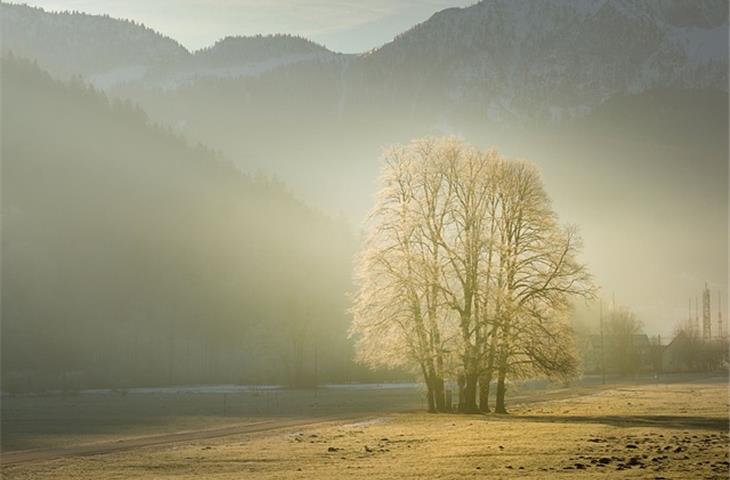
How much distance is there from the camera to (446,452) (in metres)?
43.4

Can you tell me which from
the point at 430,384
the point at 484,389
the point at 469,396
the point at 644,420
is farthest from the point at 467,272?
the point at 644,420

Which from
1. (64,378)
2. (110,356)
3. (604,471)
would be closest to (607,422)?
(604,471)

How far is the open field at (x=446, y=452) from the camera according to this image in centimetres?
3666

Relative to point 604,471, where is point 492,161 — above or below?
above

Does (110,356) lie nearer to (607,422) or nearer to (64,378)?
(64,378)

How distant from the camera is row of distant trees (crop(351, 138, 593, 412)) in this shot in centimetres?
6631

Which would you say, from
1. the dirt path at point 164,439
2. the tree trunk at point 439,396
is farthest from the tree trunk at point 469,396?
the dirt path at point 164,439

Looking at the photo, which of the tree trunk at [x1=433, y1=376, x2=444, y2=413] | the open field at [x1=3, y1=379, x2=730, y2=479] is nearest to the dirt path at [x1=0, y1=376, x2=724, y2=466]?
the open field at [x1=3, y1=379, x2=730, y2=479]

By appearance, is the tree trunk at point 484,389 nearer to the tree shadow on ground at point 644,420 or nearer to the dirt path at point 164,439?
the tree shadow on ground at point 644,420

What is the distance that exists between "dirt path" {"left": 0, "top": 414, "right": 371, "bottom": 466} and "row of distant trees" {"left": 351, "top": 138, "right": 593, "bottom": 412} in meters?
6.71

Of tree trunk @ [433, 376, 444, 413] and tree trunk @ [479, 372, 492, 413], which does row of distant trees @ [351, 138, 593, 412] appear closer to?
tree trunk @ [479, 372, 492, 413]

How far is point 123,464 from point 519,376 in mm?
30062

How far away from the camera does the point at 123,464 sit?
43.6 meters

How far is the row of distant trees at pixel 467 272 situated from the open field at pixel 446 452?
5589 millimetres
